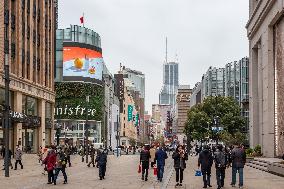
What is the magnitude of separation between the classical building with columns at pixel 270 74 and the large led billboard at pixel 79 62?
211 ft

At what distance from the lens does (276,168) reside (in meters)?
29.1

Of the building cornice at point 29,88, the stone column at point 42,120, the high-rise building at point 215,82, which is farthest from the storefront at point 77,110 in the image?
the high-rise building at point 215,82

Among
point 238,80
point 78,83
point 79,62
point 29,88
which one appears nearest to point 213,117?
point 79,62

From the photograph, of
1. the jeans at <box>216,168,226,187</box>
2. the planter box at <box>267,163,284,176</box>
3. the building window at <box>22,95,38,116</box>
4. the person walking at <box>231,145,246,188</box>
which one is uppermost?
the building window at <box>22,95,38,116</box>

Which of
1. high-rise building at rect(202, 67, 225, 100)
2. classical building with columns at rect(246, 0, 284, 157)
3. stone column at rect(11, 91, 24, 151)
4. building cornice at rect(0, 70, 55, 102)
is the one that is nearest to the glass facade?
high-rise building at rect(202, 67, 225, 100)

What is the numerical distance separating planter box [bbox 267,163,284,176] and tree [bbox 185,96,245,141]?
6023 cm

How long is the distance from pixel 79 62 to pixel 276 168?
87.7m

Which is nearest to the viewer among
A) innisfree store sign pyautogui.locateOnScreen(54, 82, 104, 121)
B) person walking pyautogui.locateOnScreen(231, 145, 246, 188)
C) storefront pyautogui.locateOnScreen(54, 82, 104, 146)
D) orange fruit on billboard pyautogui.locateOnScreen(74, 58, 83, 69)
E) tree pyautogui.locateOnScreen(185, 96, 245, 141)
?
person walking pyautogui.locateOnScreen(231, 145, 246, 188)

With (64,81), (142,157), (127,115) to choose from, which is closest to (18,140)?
(142,157)

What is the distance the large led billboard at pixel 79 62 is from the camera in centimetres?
11362

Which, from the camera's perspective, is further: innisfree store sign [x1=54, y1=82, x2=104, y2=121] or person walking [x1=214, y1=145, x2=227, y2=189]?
innisfree store sign [x1=54, y1=82, x2=104, y2=121]

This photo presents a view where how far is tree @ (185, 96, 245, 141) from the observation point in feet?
301

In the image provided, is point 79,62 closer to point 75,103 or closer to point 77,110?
point 75,103

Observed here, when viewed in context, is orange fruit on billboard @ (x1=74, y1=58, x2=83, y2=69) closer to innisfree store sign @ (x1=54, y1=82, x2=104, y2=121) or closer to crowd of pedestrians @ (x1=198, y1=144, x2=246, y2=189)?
innisfree store sign @ (x1=54, y1=82, x2=104, y2=121)
